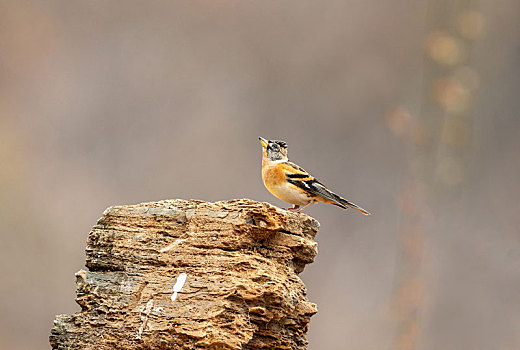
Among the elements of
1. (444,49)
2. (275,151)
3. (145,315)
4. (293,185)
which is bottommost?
(145,315)

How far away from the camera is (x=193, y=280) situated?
13.8 ft

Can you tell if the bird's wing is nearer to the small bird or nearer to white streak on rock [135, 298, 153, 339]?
the small bird

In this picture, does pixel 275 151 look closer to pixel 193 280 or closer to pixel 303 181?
pixel 303 181

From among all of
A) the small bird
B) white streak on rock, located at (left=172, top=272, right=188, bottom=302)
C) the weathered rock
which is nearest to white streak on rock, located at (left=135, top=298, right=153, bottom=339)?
the weathered rock

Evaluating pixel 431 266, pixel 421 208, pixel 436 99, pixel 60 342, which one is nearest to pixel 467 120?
pixel 436 99

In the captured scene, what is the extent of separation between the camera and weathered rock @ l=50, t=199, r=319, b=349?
4062 mm

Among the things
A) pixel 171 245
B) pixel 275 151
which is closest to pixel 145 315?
pixel 171 245

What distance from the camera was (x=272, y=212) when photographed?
4.43 metres

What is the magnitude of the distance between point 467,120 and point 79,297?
2867 mm

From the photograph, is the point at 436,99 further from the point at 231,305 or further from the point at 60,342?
the point at 60,342

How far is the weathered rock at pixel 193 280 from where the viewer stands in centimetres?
406

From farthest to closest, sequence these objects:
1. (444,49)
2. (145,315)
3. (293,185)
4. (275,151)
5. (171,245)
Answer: (275,151), (293,185), (171,245), (145,315), (444,49)

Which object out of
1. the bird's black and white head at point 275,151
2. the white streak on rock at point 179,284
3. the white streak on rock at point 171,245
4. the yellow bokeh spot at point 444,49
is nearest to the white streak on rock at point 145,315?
the white streak on rock at point 179,284

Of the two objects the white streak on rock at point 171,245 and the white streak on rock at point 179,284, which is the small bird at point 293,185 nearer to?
the white streak on rock at point 171,245
